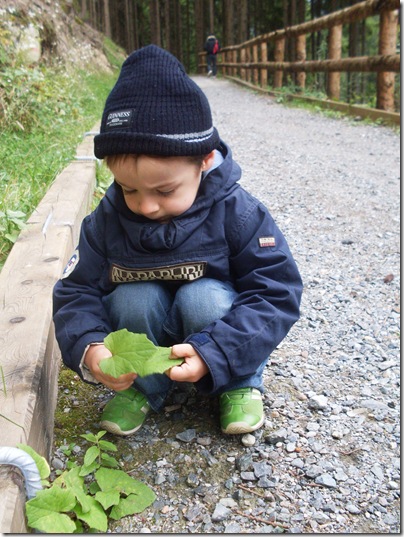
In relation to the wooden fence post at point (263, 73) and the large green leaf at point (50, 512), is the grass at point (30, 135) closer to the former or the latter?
the large green leaf at point (50, 512)

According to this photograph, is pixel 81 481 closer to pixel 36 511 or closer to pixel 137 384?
pixel 36 511

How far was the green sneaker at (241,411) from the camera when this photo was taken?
1.62 meters

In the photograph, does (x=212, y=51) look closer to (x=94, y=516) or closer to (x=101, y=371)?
(x=101, y=371)

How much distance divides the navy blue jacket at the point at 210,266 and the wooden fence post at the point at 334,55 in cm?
737

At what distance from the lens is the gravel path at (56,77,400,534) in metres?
1.38

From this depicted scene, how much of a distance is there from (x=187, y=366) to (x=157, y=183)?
472 millimetres

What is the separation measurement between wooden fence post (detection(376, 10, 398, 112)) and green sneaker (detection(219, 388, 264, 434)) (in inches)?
231

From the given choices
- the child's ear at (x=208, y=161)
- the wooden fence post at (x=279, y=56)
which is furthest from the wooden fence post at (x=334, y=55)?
the child's ear at (x=208, y=161)

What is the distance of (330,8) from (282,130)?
70.7 ft

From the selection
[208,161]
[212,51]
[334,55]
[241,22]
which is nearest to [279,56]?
[334,55]

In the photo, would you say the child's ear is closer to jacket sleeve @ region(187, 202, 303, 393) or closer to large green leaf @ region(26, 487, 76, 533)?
jacket sleeve @ region(187, 202, 303, 393)

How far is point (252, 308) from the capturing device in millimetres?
1565

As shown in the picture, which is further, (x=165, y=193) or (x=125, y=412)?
(x=125, y=412)

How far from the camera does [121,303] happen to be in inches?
66.6
